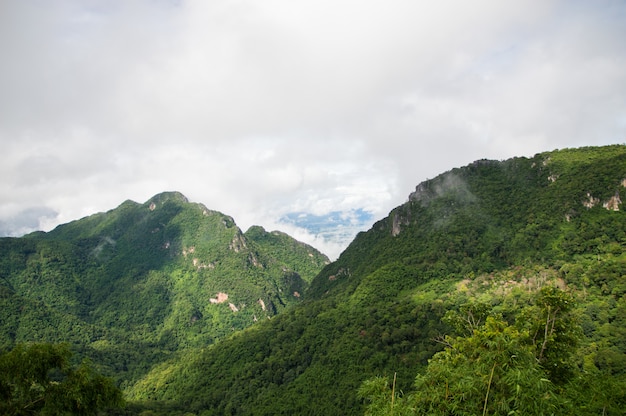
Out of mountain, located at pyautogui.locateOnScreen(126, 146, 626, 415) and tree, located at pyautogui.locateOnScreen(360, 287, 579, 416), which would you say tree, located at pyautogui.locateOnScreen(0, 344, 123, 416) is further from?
mountain, located at pyautogui.locateOnScreen(126, 146, 626, 415)

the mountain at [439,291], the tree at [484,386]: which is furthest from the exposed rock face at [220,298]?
the tree at [484,386]

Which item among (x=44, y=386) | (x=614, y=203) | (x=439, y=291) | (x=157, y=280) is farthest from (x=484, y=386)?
(x=157, y=280)

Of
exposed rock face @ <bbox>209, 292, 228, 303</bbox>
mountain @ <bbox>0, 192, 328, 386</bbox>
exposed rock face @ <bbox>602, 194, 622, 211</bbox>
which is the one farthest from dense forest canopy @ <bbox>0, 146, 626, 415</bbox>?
exposed rock face @ <bbox>209, 292, 228, 303</bbox>

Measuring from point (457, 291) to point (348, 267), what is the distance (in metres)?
47.7

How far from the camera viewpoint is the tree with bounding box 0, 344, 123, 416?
12.7m

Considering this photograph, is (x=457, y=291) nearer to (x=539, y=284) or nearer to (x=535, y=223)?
(x=539, y=284)

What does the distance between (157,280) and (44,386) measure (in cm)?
16801

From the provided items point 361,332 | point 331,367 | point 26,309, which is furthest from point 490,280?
point 26,309

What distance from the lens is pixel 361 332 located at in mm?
68500

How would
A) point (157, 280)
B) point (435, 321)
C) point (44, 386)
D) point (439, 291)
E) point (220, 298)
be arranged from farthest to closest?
point (157, 280), point (220, 298), point (439, 291), point (435, 321), point (44, 386)

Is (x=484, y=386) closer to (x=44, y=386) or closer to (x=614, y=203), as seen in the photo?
(x=44, y=386)

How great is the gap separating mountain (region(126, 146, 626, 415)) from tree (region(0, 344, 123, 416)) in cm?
1934

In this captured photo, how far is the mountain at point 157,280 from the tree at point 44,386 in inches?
4589

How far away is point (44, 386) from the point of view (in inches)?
522
